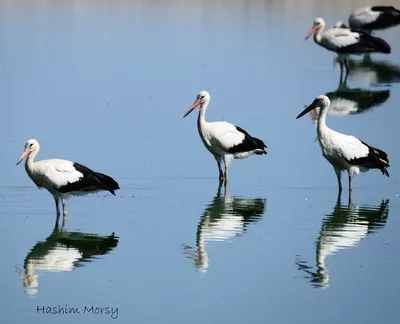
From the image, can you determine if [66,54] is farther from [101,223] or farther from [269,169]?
[101,223]

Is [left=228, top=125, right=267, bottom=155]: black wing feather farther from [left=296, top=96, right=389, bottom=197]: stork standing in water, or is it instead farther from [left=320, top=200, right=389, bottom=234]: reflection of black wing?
[left=320, top=200, right=389, bottom=234]: reflection of black wing

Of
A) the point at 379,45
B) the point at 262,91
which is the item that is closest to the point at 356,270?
the point at 262,91

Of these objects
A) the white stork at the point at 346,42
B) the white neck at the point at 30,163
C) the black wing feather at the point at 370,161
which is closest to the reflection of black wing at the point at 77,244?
the white neck at the point at 30,163

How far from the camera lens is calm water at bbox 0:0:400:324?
33.5 feet

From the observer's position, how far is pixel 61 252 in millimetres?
11625

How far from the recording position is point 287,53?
28.8 meters

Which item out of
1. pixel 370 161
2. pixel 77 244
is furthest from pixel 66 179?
pixel 370 161

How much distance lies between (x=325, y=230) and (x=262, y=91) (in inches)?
411

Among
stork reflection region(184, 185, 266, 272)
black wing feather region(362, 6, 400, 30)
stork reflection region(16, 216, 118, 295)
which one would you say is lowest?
stork reflection region(16, 216, 118, 295)

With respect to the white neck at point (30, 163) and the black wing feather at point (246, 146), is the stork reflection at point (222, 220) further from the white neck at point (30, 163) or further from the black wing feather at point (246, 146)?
the white neck at point (30, 163)

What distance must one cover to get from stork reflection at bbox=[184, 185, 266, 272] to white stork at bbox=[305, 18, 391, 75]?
Result: 11808 mm

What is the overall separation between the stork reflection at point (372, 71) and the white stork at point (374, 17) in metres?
0.85

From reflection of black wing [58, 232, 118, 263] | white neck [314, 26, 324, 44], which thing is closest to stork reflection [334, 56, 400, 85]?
white neck [314, 26, 324, 44]

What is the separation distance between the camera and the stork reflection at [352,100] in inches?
822
